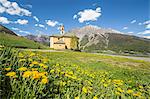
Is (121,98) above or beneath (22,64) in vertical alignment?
beneath

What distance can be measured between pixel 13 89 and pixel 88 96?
55.8 inches

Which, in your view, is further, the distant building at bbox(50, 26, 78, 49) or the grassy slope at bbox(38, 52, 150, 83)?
the distant building at bbox(50, 26, 78, 49)

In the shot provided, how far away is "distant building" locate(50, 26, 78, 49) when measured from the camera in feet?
218

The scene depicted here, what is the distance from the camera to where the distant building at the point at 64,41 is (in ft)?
218

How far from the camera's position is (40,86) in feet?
10.4

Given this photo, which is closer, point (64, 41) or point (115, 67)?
point (115, 67)

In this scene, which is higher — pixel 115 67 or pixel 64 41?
pixel 64 41

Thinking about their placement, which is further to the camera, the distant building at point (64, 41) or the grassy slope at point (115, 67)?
the distant building at point (64, 41)

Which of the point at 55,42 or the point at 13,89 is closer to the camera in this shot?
the point at 13,89

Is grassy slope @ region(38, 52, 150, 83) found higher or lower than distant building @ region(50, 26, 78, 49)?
lower

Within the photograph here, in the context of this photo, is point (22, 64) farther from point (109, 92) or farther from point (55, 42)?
point (55, 42)

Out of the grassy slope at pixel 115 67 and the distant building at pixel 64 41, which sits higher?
the distant building at pixel 64 41

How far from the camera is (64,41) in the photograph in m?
66.8

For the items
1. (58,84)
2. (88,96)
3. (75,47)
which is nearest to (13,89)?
(58,84)
